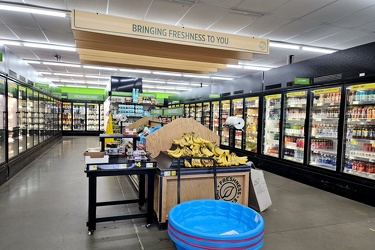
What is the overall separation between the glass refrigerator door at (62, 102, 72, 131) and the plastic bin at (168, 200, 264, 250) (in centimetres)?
1681

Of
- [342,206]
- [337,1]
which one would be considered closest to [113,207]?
[342,206]

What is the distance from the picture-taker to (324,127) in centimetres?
551

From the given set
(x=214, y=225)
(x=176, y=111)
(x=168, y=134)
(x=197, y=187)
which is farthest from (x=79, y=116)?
(x=214, y=225)

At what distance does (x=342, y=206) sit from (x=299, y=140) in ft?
6.77

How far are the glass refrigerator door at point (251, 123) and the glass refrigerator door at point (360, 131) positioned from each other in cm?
284

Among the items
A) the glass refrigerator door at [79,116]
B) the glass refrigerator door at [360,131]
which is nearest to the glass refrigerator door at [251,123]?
the glass refrigerator door at [360,131]

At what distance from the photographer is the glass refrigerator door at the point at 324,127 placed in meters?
5.25

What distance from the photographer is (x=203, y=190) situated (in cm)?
352

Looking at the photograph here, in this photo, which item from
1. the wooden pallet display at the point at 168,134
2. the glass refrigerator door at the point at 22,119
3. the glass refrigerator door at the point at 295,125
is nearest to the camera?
the wooden pallet display at the point at 168,134

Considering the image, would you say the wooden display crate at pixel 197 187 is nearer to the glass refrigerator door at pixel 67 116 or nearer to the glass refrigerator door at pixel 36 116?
the glass refrigerator door at pixel 36 116

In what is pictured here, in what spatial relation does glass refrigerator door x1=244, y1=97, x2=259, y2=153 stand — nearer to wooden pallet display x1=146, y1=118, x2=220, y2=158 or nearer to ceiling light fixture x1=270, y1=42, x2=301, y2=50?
ceiling light fixture x1=270, y1=42, x2=301, y2=50

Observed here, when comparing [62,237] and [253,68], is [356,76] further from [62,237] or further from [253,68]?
[253,68]

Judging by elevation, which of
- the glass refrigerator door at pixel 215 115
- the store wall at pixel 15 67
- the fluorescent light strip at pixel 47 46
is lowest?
the glass refrigerator door at pixel 215 115

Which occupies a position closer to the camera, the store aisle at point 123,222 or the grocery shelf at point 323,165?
the store aisle at point 123,222
